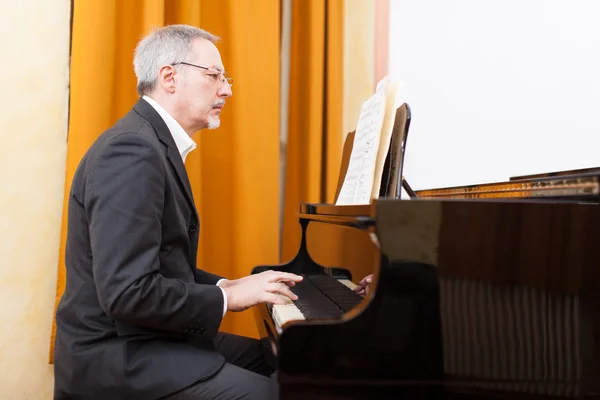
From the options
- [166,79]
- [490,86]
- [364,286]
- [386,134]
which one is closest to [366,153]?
[386,134]

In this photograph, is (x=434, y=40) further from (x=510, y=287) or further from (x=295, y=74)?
(x=510, y=287)

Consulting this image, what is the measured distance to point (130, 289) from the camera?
3.60 ft

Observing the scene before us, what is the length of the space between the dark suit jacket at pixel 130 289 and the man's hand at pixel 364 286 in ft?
1.27

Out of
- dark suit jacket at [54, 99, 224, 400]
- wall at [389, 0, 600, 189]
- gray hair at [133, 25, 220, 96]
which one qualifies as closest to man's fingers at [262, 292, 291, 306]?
dark suit jacket at [54, 99, 224, 400]

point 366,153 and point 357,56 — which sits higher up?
point 357,56

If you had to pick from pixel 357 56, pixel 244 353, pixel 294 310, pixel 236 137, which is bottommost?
pixel 244 353

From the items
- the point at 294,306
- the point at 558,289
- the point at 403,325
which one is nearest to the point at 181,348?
the point at 294,306

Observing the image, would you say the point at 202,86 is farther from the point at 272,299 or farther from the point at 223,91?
the point at 272,299

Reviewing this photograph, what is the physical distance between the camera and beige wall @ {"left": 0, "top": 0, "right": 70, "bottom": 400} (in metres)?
2.05

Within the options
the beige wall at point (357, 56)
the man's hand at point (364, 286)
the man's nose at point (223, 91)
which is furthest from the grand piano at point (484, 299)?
the beige wall at point (357, 56)

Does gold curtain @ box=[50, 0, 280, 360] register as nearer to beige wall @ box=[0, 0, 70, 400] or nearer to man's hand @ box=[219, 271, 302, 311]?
beige wall @ box=[0, 0, 70, 400]

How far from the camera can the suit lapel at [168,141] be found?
52.9 inches

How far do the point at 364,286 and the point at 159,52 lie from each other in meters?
0.91

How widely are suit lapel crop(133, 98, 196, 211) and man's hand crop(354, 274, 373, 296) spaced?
19.6 inches
